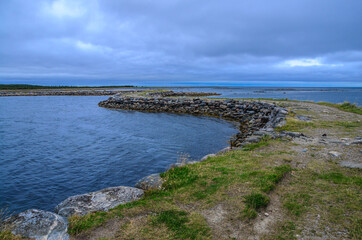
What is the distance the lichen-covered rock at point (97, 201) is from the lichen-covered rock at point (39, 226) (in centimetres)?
57

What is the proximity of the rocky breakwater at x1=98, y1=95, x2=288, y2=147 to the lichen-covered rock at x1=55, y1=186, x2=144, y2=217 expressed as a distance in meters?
12.0

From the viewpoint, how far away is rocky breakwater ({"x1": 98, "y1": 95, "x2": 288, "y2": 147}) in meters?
21.1

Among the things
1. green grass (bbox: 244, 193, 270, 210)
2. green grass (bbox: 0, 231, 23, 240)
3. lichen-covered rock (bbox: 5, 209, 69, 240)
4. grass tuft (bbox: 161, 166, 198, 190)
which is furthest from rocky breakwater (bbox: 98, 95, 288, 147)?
green grass (bbox: 0, 231, 23, 240)

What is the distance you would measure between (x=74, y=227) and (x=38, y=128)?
58.1 ft

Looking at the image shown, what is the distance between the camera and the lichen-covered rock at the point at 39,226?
430 cm

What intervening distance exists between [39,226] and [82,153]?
336 inches

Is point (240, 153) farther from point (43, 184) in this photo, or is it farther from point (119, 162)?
point (43, 184)

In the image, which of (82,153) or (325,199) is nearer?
(325,199)

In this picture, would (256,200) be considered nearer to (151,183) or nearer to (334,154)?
(151,183)

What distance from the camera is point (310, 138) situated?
37.3 feet

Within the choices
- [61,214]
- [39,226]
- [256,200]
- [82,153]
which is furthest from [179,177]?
[82,153]

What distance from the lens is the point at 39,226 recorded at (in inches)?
178

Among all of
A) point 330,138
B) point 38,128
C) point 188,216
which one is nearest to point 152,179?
point 188,216

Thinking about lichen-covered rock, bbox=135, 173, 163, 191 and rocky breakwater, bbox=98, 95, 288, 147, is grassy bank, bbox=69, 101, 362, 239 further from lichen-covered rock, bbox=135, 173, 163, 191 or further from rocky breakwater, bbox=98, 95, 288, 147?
rocky breakwater, bbox=98, 95, 288, 147
